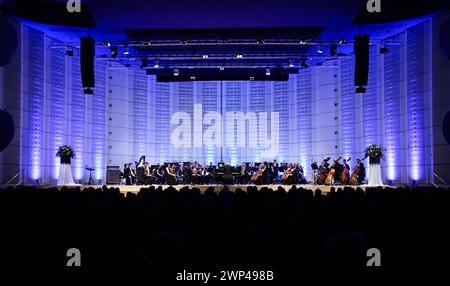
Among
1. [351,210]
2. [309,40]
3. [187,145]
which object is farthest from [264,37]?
[351,210]

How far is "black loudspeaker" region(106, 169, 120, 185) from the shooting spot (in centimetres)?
2133

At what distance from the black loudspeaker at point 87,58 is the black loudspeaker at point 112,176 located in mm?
6539

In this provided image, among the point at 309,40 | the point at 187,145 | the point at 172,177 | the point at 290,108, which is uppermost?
the point at 309,40

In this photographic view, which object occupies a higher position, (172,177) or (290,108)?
(290,108)

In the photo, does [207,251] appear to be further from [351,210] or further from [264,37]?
[264,37]

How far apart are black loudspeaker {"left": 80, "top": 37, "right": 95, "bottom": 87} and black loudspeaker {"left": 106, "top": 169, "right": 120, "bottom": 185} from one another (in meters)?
6.54

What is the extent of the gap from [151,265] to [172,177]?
1882 cm

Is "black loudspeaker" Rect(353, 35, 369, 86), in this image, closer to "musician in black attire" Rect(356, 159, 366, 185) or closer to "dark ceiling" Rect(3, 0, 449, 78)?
"dark ceiling" Rect(3, 0, 449, 78)

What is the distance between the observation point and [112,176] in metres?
21.4

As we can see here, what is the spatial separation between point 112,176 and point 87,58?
290 inches

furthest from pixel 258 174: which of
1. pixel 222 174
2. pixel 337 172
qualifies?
pixel 337 172

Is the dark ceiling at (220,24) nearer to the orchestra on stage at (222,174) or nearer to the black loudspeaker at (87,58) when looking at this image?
the black loudspeaker at (87,58)

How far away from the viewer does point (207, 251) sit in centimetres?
355
